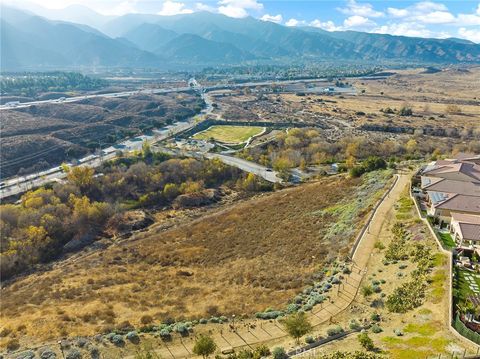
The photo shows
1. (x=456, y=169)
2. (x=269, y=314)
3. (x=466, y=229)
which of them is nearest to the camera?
(x=269, y=314)

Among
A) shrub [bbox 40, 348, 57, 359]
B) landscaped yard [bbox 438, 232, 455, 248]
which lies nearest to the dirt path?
shrub [bbox 40, 348, 57, 359]

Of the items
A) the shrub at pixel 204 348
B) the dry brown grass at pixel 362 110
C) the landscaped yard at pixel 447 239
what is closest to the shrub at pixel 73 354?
the shrub at pixel 204 348

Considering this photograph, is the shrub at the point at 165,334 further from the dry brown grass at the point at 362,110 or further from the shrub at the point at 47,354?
the dry brown grass at the point at 362,110

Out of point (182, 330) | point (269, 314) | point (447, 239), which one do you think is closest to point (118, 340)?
point (182, 330)

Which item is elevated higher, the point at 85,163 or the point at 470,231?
the point at 470,231

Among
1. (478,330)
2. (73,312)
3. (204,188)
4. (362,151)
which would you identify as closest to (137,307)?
(73,312)

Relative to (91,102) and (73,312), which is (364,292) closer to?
(73,312)

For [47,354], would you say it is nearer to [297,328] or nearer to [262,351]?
[262,351]
